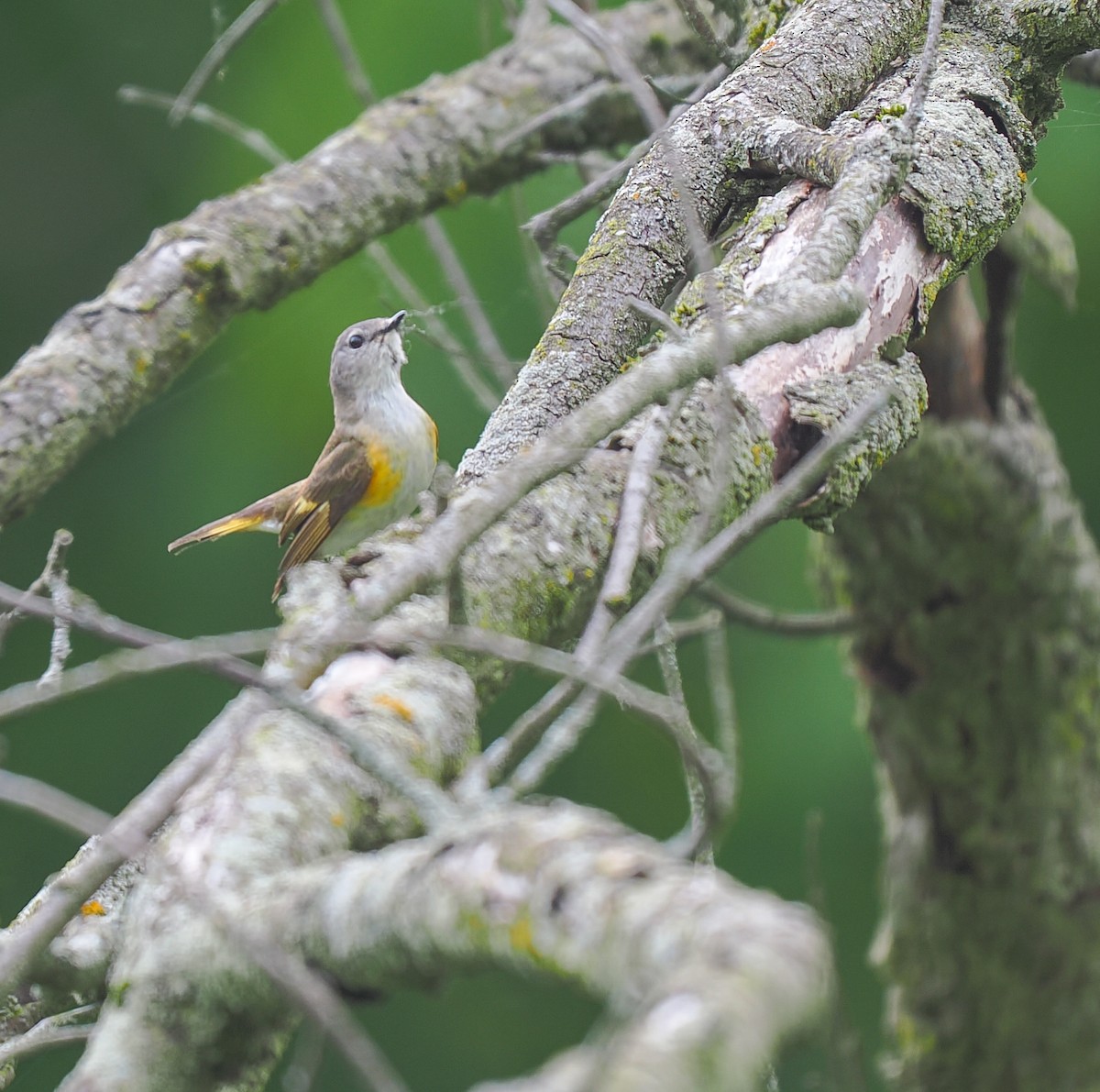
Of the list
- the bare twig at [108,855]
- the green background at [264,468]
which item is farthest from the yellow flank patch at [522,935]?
the green background at [264,468]

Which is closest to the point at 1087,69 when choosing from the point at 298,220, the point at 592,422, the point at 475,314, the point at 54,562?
the point at 475,314

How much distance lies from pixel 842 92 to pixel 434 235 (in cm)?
141

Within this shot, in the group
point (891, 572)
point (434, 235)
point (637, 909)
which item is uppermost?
point (434, 235)

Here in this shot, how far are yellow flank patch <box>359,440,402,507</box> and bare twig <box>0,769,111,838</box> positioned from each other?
2.15 metres

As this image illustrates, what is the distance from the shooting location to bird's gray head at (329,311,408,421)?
3039 mm

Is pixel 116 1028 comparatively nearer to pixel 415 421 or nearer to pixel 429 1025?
pixel 415 421

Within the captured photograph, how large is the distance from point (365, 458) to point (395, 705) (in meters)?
1.98

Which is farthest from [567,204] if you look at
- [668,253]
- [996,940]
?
[996,940]

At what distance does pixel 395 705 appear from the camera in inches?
38.1

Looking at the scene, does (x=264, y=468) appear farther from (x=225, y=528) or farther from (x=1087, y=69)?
(x=1087, y=69)

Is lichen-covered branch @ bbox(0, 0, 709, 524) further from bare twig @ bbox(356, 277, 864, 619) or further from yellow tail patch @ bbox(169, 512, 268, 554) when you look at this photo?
bare twig @ bbox(356, 277, 864, 619)

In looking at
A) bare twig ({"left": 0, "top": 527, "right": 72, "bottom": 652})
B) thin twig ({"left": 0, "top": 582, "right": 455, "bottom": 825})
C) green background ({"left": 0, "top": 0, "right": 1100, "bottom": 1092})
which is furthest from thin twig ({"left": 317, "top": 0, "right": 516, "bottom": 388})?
thin twig ({"left": 0, "top": 582, "right": 455, "bottom": 825})

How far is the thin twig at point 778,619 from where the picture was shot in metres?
2.98

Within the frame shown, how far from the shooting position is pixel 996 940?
10.0 ft
